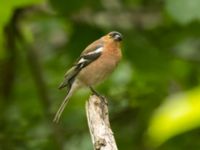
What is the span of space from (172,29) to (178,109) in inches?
221

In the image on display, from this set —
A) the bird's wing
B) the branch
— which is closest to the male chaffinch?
the bird's wing

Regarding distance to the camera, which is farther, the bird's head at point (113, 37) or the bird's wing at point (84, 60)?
the bird's head at point (113, 37)

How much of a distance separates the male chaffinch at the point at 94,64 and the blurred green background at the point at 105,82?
354 mm

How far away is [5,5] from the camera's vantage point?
489 cm

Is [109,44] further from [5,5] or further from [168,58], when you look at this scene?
[5,5]

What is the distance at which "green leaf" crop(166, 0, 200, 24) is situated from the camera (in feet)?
17.2

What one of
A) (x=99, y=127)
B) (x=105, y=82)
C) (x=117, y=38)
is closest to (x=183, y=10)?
(x=117, y=38)

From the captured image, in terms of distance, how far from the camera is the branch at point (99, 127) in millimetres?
3012

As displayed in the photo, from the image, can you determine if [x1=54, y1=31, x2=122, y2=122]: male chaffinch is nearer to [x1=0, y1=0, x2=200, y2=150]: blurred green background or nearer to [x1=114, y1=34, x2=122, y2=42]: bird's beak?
[x1=114, y1=34, x2=122, y2=42]: bird's beak

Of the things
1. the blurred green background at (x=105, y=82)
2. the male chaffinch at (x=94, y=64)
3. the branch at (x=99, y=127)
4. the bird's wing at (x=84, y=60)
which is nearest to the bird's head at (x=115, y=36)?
the male chaffinch at (x=94, y=64)

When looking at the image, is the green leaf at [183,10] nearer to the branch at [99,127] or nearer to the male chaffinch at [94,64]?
the male chaffinch at [94,64]

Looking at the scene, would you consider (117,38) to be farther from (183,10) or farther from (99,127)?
(99,127)

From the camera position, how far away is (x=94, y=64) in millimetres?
6117

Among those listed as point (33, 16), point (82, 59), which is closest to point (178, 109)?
point (82, 59)
